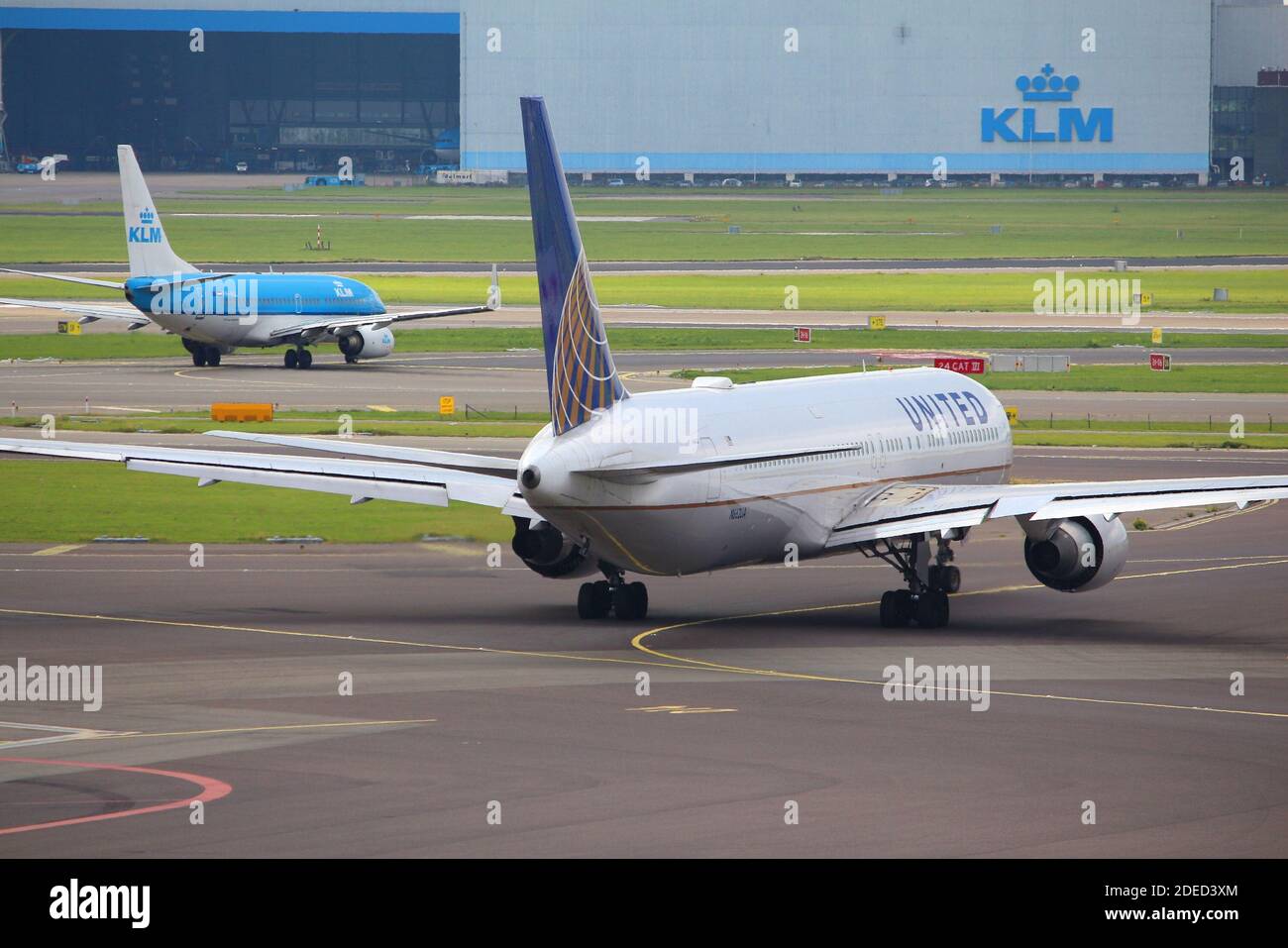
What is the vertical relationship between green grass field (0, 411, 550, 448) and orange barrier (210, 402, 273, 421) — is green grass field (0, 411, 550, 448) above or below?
below

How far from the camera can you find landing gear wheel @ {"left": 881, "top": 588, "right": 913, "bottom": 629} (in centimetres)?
3884

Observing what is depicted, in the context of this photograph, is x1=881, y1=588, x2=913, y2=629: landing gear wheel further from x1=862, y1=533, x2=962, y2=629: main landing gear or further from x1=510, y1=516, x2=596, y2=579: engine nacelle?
x1=510, y1=516, x2=596, y2=579: engine nacelle

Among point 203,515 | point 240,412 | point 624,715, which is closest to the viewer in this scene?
point 624,715

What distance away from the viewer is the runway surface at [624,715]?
22922 mm

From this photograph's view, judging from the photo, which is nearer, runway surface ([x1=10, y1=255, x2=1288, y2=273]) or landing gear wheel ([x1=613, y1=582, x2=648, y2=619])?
landing gear wheel ([x1=613, y1=582, x2=648, y2=619])

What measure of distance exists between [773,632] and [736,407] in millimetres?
4314

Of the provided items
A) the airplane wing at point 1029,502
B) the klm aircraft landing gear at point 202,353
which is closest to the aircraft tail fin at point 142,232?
the klm aircraft landing gear at point 202,353

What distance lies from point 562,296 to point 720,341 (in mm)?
66398

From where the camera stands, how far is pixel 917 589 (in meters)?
39.2

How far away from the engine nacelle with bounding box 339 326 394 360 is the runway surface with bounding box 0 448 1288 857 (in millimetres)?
48929

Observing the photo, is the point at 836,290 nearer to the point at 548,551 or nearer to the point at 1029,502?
the point at 548,551

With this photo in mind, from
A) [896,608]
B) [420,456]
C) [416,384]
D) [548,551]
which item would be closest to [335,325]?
[416,384]

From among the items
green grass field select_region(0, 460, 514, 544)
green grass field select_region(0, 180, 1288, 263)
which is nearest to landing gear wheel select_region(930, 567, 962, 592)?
green grass field select_region(0, 460, 514, 544)
